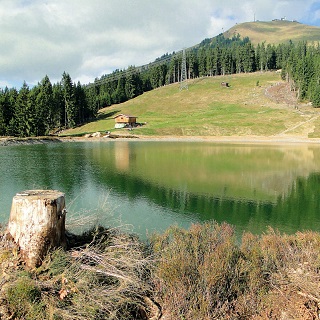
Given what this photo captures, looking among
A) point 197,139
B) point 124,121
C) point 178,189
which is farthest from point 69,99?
point 178,189

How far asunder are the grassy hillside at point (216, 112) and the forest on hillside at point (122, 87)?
6459 millimetres

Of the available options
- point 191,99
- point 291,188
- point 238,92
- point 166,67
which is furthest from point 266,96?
point 291,188

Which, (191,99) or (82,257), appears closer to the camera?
(82,257)

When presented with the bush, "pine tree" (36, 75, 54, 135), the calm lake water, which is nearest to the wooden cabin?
"pine tree" (36, 75, 54, 135)

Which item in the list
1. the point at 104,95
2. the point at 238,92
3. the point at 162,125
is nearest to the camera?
the point at 162,125

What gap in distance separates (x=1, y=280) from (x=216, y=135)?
274 feet

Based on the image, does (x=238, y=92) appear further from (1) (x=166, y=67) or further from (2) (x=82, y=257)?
(2) (x=82, y=257)

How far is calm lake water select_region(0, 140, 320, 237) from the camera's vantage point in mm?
19734

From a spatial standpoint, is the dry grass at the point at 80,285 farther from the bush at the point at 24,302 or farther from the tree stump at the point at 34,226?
the tree stump at the point at 34,226

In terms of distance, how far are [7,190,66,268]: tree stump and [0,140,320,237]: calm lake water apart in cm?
153

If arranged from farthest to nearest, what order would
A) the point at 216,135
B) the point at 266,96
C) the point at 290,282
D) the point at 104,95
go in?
the point at 104,95 < the point at 266,96 < the point at 216,135 < the point at 290,282

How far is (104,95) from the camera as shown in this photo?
448ft

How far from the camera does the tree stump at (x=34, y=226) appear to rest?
6105 mm

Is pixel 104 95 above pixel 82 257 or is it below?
above
